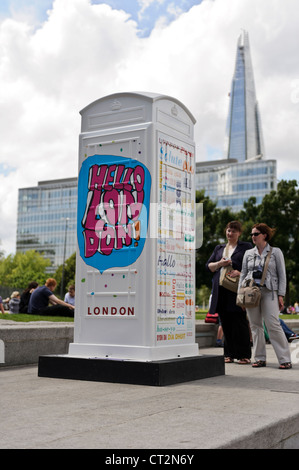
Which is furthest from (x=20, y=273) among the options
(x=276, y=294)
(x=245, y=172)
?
(x=276, y=294)

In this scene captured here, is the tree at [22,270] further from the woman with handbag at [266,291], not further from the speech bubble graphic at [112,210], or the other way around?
the speech bubble graphic at [112,210]

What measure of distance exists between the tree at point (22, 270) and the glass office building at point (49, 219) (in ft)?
136

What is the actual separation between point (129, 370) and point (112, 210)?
168cm

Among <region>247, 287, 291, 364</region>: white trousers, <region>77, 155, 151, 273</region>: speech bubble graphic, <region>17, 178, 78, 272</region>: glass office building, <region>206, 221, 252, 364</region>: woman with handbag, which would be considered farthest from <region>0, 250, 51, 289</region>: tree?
<region>77, 155, 151, 273</region>: speech bubble graphic

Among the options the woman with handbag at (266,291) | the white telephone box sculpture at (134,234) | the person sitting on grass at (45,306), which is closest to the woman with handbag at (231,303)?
the woman with handbag at (266,291)

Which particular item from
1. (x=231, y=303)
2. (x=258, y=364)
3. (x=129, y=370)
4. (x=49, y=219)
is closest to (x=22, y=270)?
(x=49, y=219)

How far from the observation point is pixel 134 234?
5.82 meters

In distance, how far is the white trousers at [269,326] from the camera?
7.26 m

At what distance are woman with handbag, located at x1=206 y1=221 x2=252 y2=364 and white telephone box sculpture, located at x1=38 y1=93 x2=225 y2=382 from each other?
1518 millimetres

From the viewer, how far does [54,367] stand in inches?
235

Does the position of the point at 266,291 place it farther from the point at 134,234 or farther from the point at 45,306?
the point at 45,306

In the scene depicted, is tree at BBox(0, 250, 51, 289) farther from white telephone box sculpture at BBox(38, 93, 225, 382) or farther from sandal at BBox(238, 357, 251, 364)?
white telephone box sculpture at BBox(38, 93, 225, 382)
